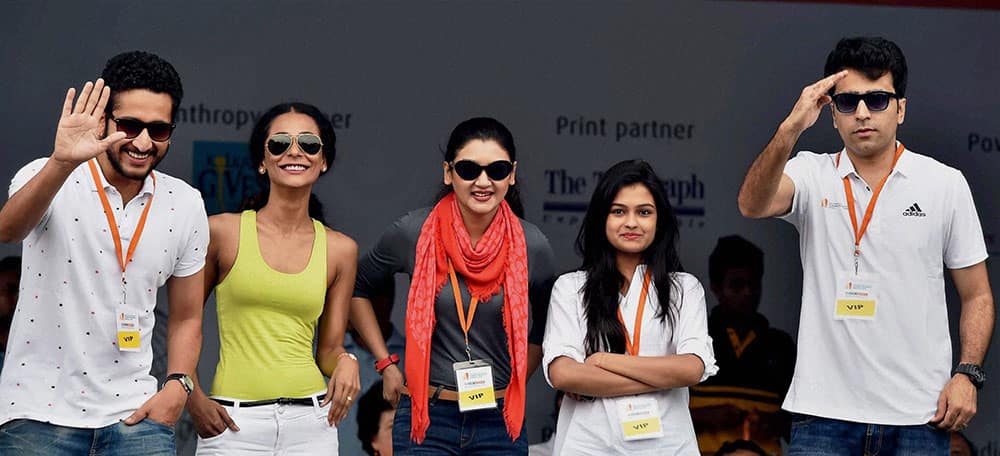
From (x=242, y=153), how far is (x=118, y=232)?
2.74 m

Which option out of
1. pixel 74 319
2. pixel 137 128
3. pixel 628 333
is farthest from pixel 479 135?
pixel 74 319

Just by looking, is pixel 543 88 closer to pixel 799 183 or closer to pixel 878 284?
pixel 799 183

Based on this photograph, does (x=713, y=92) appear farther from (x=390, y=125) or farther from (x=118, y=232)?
(x=118, y=232)

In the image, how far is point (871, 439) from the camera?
378cm

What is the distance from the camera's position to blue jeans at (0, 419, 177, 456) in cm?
318

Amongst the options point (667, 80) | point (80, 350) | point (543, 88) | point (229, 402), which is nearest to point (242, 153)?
point (543, 88)

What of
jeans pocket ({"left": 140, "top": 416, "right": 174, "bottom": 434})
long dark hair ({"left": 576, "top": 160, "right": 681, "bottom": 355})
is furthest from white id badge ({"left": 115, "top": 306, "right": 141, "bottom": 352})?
long dark hair ({"left": 576, "top": 160, "right": 681, "bottom": 355})

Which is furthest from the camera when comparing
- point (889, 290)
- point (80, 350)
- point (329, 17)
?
point (329, 17)

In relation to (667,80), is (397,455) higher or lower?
lower

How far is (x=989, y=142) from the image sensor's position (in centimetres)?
630

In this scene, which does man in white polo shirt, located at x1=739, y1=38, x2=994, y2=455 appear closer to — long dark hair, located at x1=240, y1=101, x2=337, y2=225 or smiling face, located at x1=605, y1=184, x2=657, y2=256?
smiling face, located at x1=605, y1=184, x2=657, y2=256

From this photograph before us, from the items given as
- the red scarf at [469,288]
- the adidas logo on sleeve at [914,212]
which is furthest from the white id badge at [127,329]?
the adidas logo on sleeve at [914,212]

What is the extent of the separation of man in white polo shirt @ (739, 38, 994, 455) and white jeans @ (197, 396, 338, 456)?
140cm

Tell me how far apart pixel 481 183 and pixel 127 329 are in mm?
1155
